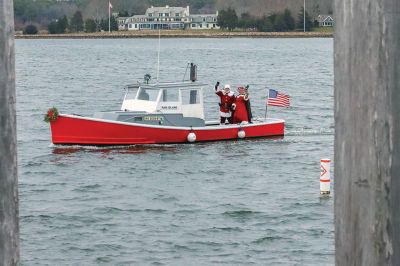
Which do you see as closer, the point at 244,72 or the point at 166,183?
the point at 166,183

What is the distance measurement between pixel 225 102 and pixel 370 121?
28391 millimetres

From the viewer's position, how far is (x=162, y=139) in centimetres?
3194

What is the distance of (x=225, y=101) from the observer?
31.5 metres

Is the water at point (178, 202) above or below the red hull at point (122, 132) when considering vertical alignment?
below

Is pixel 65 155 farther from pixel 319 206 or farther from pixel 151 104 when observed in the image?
pixel 319 206

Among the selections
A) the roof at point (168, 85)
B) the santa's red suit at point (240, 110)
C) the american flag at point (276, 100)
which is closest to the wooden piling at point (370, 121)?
the santa's red suit at point (240, 110)

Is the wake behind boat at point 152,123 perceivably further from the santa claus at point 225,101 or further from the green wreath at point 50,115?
the green wreath at point 50,115

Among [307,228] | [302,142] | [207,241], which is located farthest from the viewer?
[302,142]

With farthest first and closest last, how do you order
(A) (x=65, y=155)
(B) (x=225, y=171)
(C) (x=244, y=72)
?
(C) (x=244, y=72)
(A) (x=65, y=155)
(B) (x=225, y=171)

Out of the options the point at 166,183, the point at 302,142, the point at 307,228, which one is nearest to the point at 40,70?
the point at 302,142

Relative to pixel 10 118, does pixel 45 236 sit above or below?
below

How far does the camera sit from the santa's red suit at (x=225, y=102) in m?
30.8

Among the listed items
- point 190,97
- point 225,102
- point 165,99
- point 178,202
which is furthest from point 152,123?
point 178,202

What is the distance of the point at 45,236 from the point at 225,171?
10.5m
